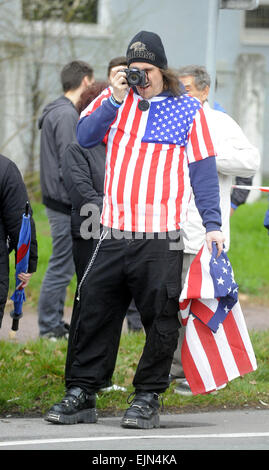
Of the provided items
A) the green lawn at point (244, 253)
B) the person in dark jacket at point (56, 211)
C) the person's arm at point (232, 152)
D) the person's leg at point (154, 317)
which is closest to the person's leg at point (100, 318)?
the person's leg at point (154, 317)

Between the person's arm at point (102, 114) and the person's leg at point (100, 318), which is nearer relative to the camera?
the person's arm at point (102, 114)

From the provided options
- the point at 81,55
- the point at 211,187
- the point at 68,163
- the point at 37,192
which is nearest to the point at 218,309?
the point at 211,187

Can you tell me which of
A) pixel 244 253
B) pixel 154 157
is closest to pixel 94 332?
pixel 154 157

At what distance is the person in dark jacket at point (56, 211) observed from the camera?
7977mm

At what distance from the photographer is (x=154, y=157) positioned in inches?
217

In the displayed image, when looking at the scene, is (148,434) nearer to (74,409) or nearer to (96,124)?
(74,409)

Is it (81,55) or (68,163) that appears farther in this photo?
(81,55)

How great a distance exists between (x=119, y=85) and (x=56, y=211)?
113 inches

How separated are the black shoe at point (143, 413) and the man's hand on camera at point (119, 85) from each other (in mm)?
1777

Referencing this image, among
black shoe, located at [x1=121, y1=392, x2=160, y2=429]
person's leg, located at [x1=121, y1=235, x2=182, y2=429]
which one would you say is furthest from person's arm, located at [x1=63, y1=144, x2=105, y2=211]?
black shoe, located at [x1=121, y1=392, x2=160, y2=429]

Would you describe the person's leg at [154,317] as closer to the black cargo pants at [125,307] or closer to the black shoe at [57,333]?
the black cargo pants at [125,307]
